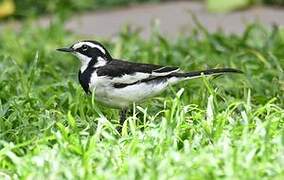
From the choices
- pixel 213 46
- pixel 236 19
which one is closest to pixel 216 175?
pixel 213 46

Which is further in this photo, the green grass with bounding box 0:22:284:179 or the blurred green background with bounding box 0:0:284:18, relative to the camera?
the blurred green background with bounding box 0:0:284:18

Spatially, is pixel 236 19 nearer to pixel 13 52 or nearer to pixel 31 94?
pixel 13 52

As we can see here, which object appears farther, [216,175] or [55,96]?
[55,96]

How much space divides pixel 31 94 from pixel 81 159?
1.85m

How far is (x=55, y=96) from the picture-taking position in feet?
22.8

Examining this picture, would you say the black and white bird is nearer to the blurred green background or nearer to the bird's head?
the bird's head

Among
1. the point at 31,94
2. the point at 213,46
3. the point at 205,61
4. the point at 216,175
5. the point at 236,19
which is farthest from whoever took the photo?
the point at 236,19

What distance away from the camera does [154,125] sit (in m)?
5.93

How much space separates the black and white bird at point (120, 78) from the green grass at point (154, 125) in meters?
0.09

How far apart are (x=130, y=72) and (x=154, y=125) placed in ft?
2.38

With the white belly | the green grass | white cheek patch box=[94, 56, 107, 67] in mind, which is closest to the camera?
the green grass

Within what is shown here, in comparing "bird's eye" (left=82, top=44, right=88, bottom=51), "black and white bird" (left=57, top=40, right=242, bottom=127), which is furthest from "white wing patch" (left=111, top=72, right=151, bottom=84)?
"bird's eye" (left=82, top=44, right=88, bottom=51)

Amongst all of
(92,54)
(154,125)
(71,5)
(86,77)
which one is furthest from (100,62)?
(71,5)

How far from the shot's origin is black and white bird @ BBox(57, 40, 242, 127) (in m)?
6.48
